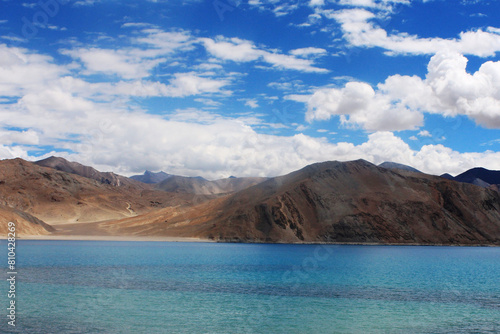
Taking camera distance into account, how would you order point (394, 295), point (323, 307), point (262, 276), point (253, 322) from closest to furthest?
point (253, 322) < point (323, 307) < point (394, 295) < point (262, 276)

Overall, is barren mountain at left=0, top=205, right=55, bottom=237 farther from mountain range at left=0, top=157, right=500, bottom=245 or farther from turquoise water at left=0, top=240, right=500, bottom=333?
turquoise water at left=0, top=240, right=500, bottom=333

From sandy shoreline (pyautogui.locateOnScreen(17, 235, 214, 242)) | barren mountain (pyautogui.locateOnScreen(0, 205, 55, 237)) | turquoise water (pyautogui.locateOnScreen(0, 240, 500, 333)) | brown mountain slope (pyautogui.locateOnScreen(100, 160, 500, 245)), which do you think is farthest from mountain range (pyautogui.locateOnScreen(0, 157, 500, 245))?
turquoise water (pyautogui.locateOnScreen(0, 240, 500, 333))

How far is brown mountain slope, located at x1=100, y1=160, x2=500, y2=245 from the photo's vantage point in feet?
476

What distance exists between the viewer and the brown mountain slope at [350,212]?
5714 inches

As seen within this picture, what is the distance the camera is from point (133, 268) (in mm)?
60344

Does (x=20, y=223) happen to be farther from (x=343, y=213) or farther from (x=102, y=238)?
(x=343, y=213)

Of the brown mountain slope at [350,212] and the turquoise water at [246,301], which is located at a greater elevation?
the brown mountain slope at [350,212]

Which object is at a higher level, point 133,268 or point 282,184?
point 282,184

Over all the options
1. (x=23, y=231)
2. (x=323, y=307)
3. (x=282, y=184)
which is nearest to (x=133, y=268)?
(x=323, y=307)

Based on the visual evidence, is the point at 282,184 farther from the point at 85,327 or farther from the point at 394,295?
the point at 85,327

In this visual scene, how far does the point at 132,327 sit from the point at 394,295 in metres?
24.0

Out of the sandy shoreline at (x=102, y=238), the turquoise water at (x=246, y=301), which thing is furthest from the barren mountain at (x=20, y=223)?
the turquoise water at (x=246, y=301)

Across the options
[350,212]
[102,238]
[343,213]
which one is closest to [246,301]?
[343,213]

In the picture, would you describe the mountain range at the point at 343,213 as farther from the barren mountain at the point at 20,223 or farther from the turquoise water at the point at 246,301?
the turquoise water at the point at 246,301
